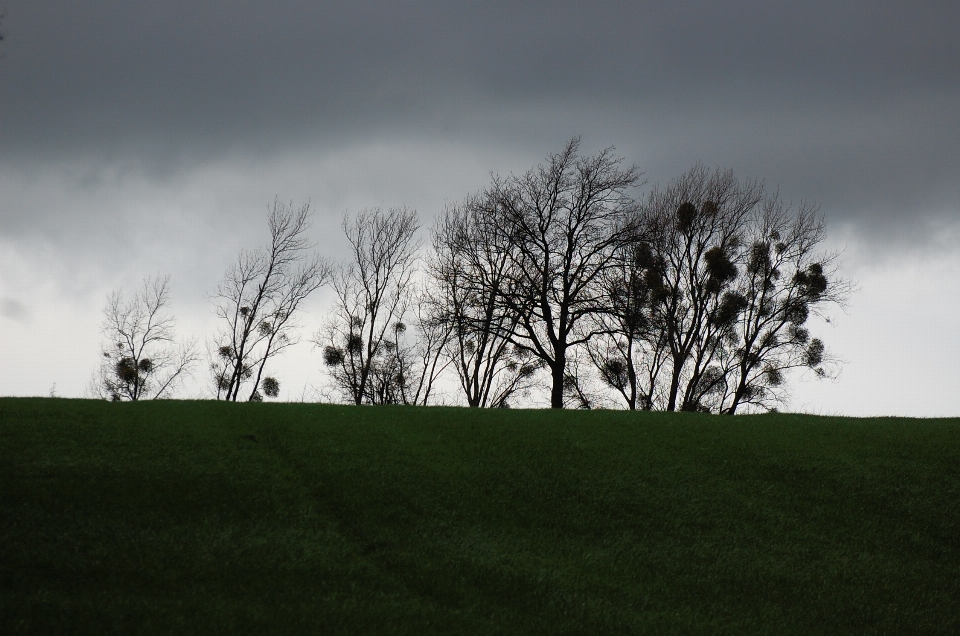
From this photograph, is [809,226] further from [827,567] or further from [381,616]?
[381,616]

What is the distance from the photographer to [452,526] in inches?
480

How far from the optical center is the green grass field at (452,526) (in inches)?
369

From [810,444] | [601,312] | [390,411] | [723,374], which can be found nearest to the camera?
[810,444]

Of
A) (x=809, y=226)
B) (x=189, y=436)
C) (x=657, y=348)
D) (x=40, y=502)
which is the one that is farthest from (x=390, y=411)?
(x=809, y=226)

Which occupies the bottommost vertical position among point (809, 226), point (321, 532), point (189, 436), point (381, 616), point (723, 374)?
point (381, 616)

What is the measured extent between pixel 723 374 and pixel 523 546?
31215 mm

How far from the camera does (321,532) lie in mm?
11383

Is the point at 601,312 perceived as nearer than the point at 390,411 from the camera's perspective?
No

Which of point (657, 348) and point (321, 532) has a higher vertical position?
point (657, 348)

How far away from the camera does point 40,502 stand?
11.3 metres

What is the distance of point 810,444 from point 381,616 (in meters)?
13.4

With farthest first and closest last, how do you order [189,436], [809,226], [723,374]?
1. [723,374]
2. [809,226]
3. [189,436]

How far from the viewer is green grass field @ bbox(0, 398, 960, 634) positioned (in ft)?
30.8

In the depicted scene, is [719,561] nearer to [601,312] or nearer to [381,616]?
[381,616]
